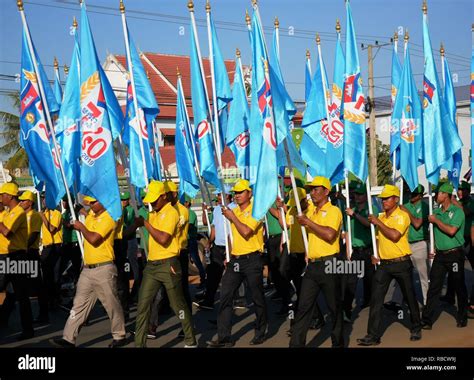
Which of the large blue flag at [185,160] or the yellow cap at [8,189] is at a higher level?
the large blue flag at [185,160]

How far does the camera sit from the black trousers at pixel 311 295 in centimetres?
830

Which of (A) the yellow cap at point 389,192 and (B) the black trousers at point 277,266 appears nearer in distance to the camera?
(A) the yellow cap at point 389,192

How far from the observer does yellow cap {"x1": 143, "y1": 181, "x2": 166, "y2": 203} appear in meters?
8.65

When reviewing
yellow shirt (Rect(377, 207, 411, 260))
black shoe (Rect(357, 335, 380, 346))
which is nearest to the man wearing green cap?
yellow shirt (Rect(377, 207, 411, 260))

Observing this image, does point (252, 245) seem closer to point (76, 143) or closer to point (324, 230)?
point (324, 230)

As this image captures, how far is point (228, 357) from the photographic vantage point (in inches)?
318


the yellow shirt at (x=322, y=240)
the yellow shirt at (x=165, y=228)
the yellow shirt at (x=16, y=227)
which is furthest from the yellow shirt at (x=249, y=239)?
the yellow shirt at (x=16, y=227)

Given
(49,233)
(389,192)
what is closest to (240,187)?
(389,192)

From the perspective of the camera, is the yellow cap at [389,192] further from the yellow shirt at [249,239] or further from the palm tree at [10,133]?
the palm tree at [10,133]

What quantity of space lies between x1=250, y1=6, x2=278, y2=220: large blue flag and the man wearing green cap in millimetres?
2380

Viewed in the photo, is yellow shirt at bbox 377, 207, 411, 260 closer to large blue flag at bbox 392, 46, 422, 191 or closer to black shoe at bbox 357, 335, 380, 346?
black shoe at bbox 357, 335, 380, 346

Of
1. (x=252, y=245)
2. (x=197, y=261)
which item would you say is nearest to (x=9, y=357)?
(x=252, y=245)

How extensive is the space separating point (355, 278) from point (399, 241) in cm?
189

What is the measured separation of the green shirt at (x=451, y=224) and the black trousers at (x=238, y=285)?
2.62 m
